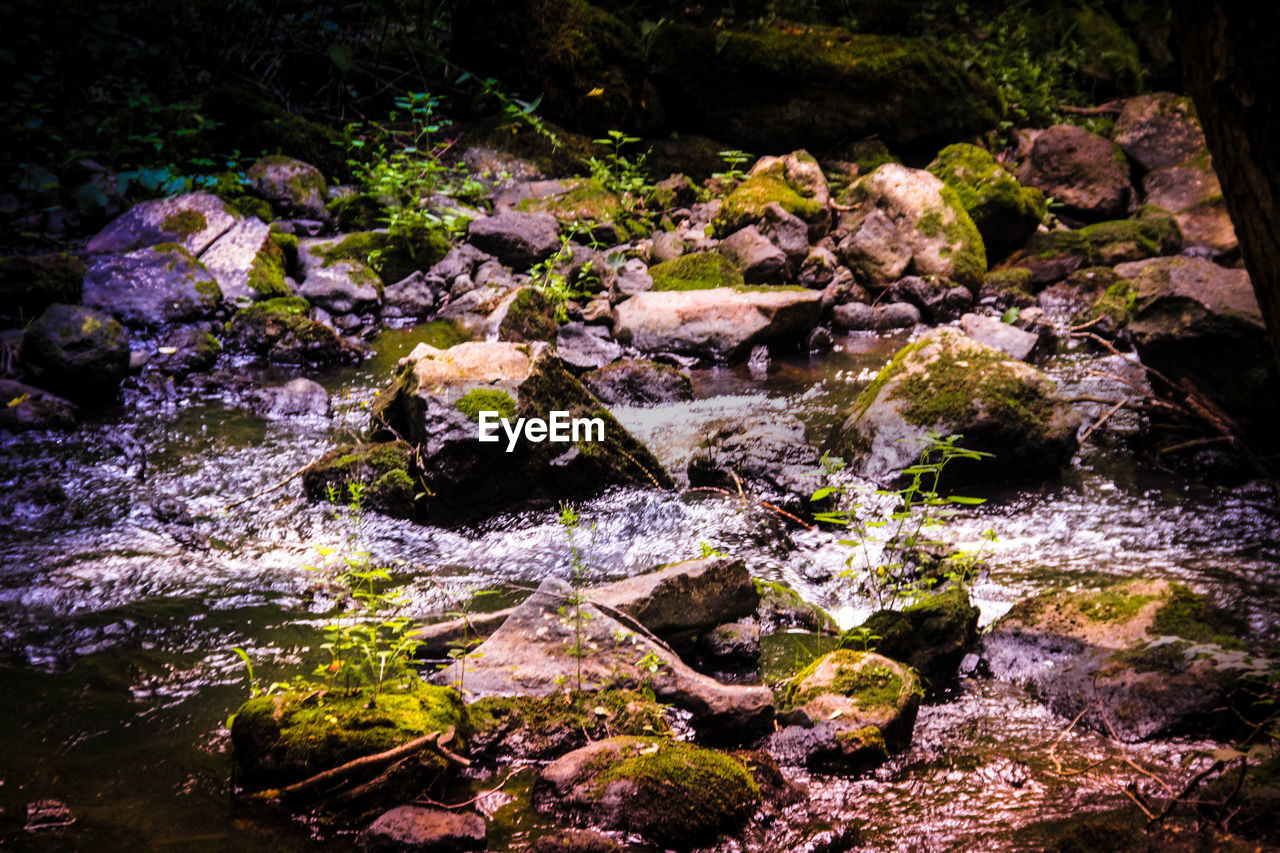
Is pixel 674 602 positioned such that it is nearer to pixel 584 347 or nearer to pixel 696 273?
pixel 584 347

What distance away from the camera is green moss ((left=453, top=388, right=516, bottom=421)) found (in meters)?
4.94

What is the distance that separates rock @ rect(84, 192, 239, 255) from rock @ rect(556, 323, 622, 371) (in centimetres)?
359

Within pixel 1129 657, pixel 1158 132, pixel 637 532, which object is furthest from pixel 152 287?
pixel 1158 132

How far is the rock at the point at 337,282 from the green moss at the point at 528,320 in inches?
70.6

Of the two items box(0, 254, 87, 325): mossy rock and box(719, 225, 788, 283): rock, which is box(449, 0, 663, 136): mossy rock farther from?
box(0, 254, 87, 325): mossy rock

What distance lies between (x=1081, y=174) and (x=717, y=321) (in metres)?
6.53

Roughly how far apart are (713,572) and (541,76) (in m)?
9.81

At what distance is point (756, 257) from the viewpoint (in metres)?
8.87

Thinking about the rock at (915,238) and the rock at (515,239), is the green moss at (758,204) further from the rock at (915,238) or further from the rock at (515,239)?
the rock at (515,239)

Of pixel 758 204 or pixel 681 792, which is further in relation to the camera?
pixel 758 204

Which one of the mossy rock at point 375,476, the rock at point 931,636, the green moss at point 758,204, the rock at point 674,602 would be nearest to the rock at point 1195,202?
the green moss at point 758,204

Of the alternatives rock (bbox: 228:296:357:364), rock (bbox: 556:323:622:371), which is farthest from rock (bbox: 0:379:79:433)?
rock (bbox: 556:323:622:371)

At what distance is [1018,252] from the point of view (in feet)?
33.1

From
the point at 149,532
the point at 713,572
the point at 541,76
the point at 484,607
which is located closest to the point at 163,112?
the point at 541,76
